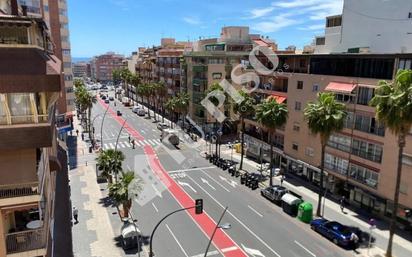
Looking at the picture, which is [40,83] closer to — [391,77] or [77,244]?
[77,244]

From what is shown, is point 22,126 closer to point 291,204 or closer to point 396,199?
point 396,199

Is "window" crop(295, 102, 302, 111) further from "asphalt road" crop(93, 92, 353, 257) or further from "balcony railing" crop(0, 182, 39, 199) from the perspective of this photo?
"balcony railing" crop(0, 182, 39, 199)

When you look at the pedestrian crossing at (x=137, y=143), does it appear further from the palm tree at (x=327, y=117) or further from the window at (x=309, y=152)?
the palm tree at (x=327, y=117)

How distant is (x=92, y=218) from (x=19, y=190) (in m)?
25.5

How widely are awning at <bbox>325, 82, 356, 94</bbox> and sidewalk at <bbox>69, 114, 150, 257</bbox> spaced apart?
27.9m

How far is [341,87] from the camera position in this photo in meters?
39.0

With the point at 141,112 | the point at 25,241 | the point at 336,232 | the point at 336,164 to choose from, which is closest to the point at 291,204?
the point at 336,232

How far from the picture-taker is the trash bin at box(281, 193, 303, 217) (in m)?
37.2

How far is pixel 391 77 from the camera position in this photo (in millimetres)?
34156

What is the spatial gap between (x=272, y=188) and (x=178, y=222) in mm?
12979

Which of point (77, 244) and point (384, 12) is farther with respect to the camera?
point (384, 12)

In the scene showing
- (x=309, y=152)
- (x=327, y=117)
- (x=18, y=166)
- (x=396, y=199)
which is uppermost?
(x=18, y=166)

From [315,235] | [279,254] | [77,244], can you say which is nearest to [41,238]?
[77,244]

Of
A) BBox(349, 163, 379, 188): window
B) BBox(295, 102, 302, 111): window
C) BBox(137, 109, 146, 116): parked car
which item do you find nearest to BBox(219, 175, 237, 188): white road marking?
BBox(295, 102, 302, 111): window
